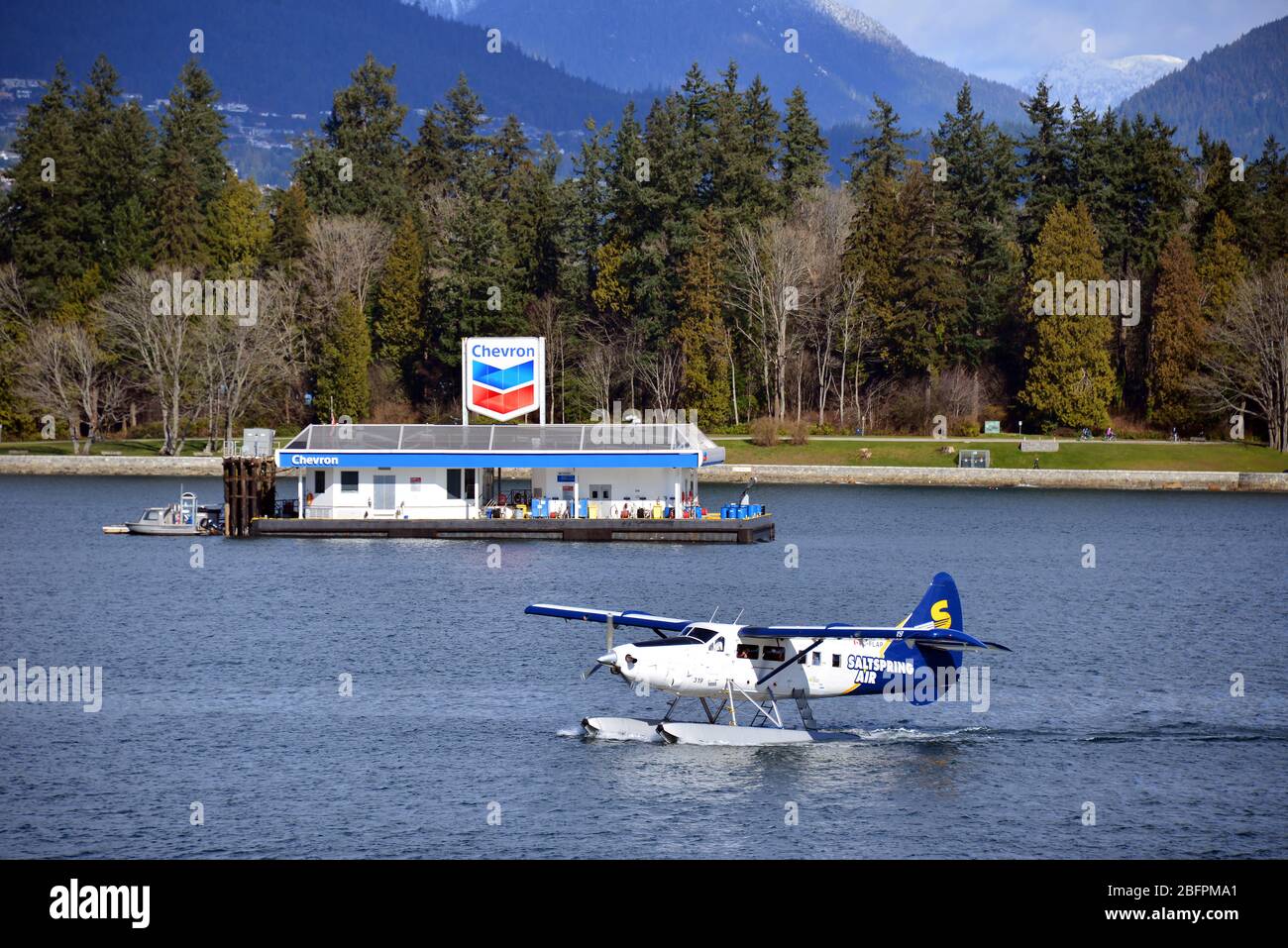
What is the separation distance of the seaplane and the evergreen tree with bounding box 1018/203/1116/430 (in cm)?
8408

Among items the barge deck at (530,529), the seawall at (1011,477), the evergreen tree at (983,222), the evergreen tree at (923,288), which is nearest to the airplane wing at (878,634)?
the barge deck at (530,529)

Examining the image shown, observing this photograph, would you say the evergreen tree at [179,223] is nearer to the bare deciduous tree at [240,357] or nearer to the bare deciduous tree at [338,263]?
the bare deciduous tree at [338,263]

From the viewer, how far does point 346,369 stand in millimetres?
123000

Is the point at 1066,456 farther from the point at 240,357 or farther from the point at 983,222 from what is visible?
the point at 240,357

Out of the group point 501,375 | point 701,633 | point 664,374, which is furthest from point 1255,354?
point 701,633

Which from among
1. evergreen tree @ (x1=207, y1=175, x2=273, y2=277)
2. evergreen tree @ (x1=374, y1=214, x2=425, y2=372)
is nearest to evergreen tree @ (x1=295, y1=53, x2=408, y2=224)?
evergreen tree @ (x1=207, y1=175, x2=273, y2=277)

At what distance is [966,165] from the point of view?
132 meters

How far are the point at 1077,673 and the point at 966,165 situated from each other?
93.7 m

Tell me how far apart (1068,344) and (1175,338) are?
8.06m

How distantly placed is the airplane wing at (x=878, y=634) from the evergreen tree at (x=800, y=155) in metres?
105

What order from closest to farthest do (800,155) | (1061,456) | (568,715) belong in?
(568,715) → (1061,456) → (800,155)

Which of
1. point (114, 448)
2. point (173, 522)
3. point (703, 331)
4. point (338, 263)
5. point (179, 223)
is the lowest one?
point (173, 522)

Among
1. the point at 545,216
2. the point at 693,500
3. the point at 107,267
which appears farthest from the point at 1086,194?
the point at 107,267
